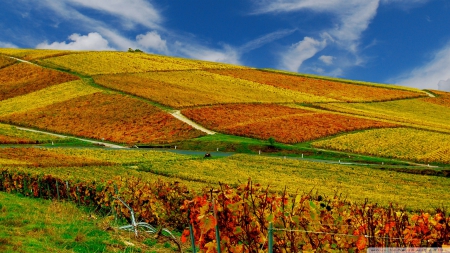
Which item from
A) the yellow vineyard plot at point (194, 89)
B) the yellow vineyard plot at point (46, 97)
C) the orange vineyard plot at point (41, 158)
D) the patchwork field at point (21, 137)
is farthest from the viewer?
the yellow vineyard plot at point (194, 89)

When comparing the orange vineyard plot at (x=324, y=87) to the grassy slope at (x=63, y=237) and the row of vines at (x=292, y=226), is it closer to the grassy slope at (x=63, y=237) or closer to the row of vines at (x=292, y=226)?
the grassy slope at (x=63, y=237)

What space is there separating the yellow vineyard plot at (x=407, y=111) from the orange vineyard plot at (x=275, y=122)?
9.24 metres

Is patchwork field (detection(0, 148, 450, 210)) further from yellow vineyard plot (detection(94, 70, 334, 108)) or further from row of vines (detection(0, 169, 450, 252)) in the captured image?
yellow vineyard plot (detection(94, 70, 334, 108))

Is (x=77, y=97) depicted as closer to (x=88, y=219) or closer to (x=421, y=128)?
(x=421, y=128)

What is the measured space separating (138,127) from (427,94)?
93.2 m

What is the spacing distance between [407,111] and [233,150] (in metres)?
56.4

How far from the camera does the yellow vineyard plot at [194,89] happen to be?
8425 cm

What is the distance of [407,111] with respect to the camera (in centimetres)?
9481

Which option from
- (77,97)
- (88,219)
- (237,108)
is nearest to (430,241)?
(88,219)

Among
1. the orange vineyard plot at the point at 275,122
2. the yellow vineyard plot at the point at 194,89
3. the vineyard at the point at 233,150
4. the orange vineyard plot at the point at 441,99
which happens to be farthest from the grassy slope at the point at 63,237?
the orange vineyard plot at the point at 441,99

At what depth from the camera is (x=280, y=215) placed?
287 inches

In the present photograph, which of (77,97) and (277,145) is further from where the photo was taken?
(77,97)

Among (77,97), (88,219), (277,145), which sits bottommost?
(88,219)

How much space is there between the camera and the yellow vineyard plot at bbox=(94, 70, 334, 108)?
84250 millimetres
